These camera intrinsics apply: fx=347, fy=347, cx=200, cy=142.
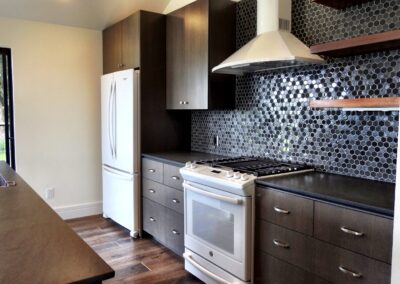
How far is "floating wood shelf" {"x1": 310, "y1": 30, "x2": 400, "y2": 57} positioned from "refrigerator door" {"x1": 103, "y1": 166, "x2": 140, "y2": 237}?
220 cm

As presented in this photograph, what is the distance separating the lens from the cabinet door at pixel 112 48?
12.6 feet

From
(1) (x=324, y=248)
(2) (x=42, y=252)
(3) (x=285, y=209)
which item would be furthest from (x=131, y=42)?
(2) (x=42, y=252)

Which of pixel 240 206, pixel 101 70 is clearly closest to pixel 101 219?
pixel 101 70

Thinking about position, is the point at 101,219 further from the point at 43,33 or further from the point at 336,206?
the point at 336,206

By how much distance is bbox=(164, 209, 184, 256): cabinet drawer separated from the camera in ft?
9.78

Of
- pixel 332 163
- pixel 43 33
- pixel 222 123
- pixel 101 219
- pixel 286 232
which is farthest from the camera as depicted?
pixel 101 219

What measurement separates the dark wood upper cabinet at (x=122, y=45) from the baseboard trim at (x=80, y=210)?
1.65 meters

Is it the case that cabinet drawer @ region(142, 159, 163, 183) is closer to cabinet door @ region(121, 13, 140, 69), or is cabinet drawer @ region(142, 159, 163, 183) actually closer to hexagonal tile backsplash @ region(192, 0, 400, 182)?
hexagonal tile backsplash @ region(192, 0, 400, 182)

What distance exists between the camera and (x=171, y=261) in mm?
3045

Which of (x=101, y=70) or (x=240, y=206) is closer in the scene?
(x=240, y=206)

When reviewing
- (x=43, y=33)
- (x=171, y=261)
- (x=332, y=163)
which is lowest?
(x=171, y=261)

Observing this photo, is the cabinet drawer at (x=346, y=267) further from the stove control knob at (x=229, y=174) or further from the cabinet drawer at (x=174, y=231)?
the cabinet drawer at (x=174, y=231)

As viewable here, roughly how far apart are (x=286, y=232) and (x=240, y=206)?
339mm

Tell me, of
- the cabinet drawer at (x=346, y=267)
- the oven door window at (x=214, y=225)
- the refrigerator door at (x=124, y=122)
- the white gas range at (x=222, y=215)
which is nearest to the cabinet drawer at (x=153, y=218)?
the refrigerator door at (x=124, y=122)
